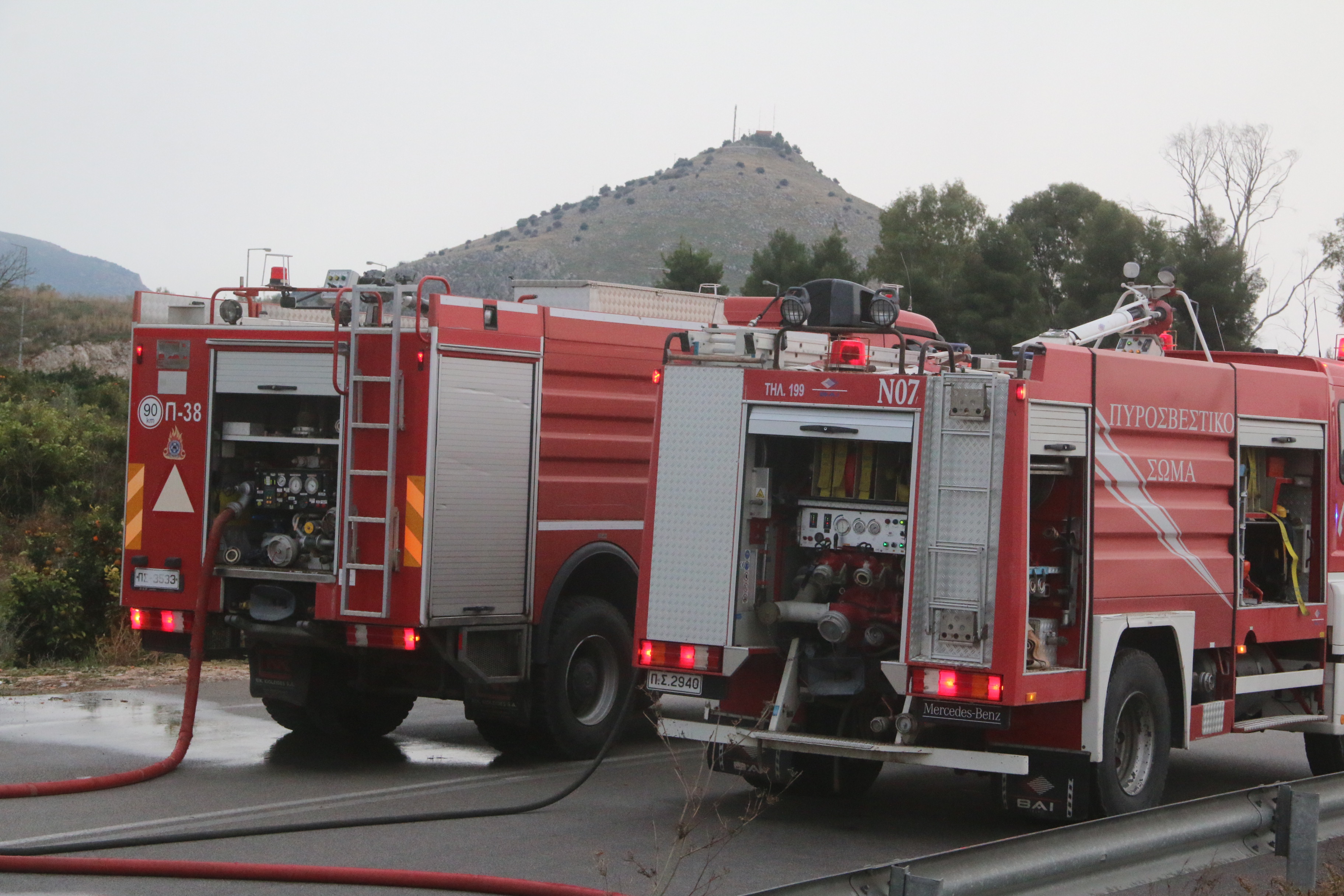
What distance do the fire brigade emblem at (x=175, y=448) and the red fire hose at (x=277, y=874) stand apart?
Answer: 3.61 m

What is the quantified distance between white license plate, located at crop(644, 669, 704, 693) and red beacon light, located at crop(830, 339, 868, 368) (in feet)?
6.35

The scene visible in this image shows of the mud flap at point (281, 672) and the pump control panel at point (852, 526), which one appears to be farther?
the mud flap at point (281, 672)

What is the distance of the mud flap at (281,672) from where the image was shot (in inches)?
387

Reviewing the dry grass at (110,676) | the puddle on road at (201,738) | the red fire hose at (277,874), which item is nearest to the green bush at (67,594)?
the dry grass at (110,676)

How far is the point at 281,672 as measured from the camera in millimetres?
9898

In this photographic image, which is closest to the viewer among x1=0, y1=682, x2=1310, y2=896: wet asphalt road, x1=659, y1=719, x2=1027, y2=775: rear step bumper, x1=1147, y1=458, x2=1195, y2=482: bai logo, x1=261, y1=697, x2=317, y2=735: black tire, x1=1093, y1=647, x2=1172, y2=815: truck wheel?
x1=0, y1=682, x2=1310, y2=896: wet asphalt road

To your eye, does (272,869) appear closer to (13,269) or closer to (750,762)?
(750,762)

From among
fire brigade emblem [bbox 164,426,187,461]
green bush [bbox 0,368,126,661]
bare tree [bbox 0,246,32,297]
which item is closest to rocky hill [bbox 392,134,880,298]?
bare tree [bbox 0,246,32,297]

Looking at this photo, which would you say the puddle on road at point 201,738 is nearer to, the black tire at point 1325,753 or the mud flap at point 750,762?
the mud flap at point 750,762

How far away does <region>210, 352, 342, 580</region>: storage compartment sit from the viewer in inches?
376

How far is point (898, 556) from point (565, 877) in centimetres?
260

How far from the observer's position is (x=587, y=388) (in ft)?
34.5

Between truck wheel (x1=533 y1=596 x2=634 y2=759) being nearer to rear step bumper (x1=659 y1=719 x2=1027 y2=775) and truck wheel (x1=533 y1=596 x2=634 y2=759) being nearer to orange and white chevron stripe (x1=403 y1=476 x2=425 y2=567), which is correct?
orange and white chevron stripe (x1=403 y1=476 x2=425 y2=567)

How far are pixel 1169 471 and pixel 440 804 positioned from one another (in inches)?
183
